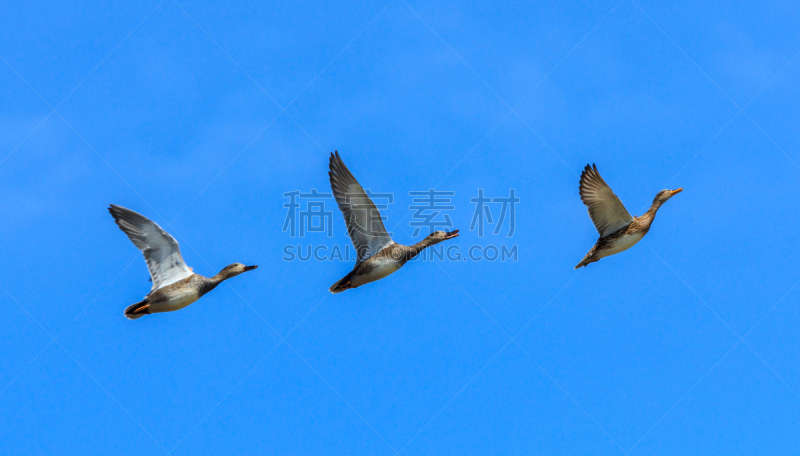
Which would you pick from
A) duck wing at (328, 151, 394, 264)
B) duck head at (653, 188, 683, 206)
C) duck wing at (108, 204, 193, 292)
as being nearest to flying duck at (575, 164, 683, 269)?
duck head at (653, 188, 683, 206)

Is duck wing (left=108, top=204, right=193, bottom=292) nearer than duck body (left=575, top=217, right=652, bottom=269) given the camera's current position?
Yes

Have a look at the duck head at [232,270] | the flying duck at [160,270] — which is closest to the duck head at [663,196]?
the duck head at [232,270]

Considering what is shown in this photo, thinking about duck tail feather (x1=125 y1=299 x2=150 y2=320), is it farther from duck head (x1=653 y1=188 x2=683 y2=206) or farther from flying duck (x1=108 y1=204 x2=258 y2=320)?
duck head (x1=653 y1=188 x2=683 y2=206)

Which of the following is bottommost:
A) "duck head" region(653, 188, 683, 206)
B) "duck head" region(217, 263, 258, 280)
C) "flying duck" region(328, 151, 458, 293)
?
"duck head" region(217, 263, 258, 280)

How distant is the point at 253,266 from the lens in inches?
991

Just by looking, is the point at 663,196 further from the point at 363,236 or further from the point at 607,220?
the point at 363,236

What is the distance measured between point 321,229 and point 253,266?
3143 millimetres

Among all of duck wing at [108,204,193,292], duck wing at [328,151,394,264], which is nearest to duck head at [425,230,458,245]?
duck wing at [328,151,394,264]

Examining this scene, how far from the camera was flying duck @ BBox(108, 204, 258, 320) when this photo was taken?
78.5 feet

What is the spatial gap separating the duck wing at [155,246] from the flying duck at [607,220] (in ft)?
42.2

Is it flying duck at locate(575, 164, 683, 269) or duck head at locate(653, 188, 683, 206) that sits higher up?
duck head at locate(653, 188, 683, 206)

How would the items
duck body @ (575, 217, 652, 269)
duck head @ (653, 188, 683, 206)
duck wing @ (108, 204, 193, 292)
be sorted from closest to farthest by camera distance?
duck wing @ (108, 204, 193, 292) < duck body @ (575, 217, 652, 269) < duck head @ (653, 188, 683, 206)

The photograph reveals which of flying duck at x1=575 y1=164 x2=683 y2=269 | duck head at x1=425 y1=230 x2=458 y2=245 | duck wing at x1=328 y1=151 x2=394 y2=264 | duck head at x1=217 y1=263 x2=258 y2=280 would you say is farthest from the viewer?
duck head at x1=425 y1=230 x2=458 y2=245

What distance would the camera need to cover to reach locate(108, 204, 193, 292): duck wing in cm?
2386
